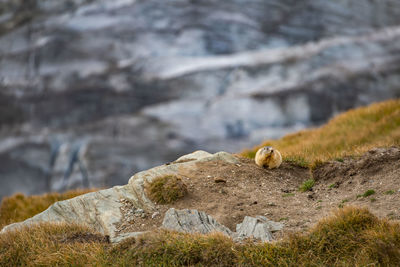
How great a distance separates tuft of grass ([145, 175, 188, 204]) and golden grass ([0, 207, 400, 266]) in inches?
57.4

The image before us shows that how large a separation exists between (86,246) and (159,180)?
2.17m

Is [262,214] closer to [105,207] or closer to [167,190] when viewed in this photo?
[167,190]

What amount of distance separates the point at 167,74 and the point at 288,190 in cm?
4557

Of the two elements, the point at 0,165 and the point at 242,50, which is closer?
the point at 0,165

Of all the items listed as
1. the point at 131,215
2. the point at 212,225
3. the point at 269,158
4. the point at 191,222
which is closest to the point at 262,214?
the point at 212,225

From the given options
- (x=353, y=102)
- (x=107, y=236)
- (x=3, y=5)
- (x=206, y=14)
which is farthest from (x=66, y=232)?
(x=3, y=5)

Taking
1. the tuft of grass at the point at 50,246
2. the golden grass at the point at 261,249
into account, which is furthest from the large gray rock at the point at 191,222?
the tuft of grass at the point at 50,246

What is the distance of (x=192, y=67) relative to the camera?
50281 mm

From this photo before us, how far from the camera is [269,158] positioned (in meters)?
9.29

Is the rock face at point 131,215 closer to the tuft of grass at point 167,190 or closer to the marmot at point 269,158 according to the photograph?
the tuft of grass at point 167,190

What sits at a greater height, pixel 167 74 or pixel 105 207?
pixel 105 207

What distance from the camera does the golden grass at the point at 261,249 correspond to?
5.74 m

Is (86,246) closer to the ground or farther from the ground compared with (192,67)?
farther from the ground

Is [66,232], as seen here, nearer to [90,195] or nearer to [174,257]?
[90,195]
